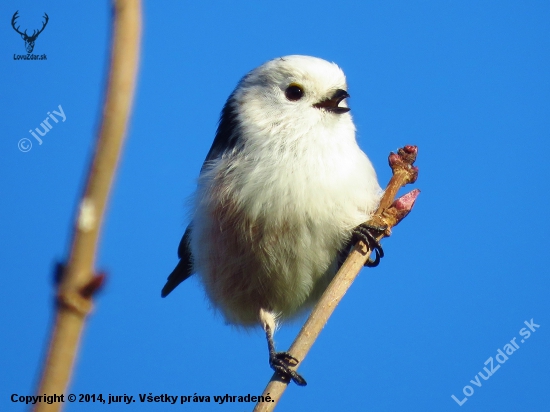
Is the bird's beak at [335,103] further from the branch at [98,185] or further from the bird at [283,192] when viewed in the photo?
the branch at [98,185]

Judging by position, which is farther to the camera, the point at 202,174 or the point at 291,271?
the point at 202,174

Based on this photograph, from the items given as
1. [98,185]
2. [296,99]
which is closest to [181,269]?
[296,99]

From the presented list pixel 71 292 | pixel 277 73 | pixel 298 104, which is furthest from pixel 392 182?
pixel 71 292

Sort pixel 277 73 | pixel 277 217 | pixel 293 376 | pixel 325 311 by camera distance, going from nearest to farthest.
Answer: pixel 325 311
pixel 293 376
pixel 277 217
pixel 277 73

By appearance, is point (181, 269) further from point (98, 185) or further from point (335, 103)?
point (98, 185)

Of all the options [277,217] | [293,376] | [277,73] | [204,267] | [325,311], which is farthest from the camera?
[204,267]

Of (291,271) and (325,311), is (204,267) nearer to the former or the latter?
(291,271)

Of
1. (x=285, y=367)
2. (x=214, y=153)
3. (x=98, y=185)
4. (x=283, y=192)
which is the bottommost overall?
(x=285, y=367)
